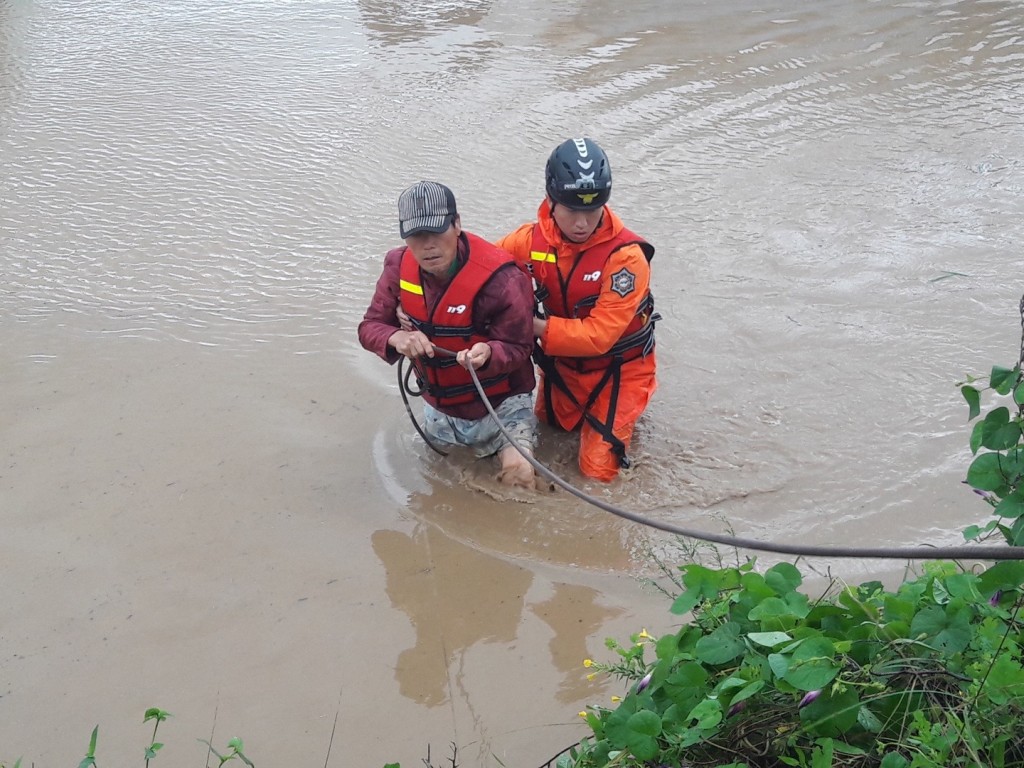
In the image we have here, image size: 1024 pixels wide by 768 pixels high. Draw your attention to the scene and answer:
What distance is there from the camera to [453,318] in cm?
445

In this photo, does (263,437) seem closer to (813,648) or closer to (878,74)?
(813,648)

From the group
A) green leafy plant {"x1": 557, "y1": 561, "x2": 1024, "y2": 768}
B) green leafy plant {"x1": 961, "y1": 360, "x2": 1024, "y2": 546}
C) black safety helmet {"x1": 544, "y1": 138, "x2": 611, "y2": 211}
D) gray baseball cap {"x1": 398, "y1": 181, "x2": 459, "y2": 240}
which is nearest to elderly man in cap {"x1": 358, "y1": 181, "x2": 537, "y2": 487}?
gray baseball cap {"x1": 398, "y1": 181, "x2": 459, "y2": 240}

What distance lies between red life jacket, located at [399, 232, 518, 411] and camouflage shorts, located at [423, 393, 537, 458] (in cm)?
11

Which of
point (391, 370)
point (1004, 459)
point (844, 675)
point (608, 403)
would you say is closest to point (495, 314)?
point (608, 403)

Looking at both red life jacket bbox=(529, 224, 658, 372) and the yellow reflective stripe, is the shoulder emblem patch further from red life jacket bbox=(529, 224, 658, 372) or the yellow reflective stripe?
the yellow reflective stripe

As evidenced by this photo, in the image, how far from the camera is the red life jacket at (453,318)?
173 inches

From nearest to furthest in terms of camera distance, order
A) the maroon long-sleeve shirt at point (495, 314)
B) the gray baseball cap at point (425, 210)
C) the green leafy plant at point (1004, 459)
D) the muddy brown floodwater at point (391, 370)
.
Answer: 1. the green leafy plant at point (1004, 459)
2. the muddy brown floodwater at point (391, 370)
3. the gray baseball cap at point (425, 210)
4. the maroon long-sleeve shirt at point (495, 314)

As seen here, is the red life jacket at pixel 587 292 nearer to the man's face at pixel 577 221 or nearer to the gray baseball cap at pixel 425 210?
the man's face at pixel 577 221

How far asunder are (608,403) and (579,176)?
110 centimetres

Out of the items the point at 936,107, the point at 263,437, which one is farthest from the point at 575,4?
the point at 263,437

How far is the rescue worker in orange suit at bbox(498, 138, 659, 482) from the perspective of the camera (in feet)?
14.4

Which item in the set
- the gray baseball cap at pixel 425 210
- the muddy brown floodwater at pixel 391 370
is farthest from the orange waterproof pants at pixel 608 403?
the gray baseball cap at pixel 425 210

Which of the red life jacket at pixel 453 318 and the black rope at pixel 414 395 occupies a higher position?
the red life jacket at pixel 453 318

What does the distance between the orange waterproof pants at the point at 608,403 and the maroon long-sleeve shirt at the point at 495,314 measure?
43cm
